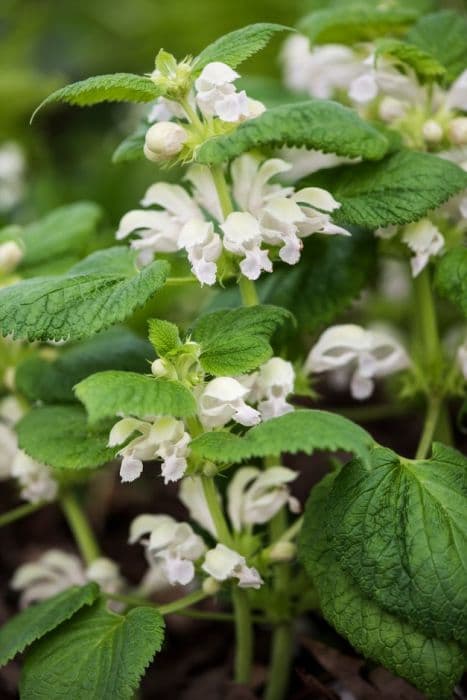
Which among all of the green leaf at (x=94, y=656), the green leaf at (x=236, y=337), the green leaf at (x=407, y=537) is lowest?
the green leaf at (x=94, y=656)

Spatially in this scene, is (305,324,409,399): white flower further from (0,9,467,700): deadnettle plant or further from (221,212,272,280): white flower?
(221,212,272,280): white flower

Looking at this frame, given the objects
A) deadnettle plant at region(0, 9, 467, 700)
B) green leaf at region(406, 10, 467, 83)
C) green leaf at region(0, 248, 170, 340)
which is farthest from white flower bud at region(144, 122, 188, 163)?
green leaf at region(406, 10, 467, 83)

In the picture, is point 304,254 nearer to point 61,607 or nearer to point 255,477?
point 255,477

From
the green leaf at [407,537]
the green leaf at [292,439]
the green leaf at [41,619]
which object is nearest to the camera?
the green leaf at [292,439]

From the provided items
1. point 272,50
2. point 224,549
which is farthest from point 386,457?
point 272,50

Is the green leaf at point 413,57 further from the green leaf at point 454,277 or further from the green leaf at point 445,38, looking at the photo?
the green leaf at point 454,277

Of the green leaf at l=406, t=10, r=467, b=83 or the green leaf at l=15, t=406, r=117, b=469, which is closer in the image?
the green leaf at l=15, t=406, r=117, b=469

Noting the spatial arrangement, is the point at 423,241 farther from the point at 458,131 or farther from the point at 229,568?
the point at 229,568

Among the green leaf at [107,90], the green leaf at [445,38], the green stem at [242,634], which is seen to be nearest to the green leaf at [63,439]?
the green stem at [242,634]
